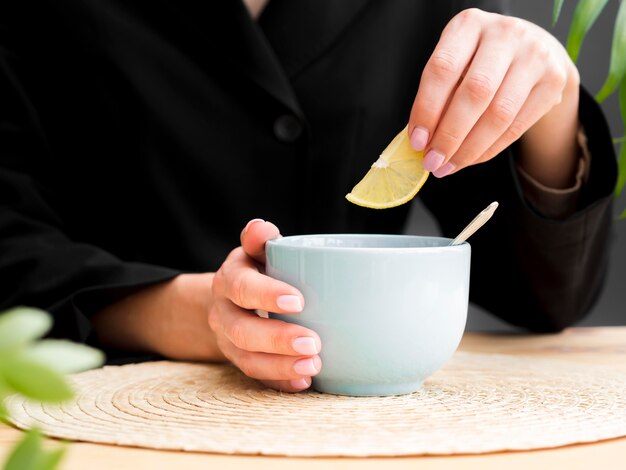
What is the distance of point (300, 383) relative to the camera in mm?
595

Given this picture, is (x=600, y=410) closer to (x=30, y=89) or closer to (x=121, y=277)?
(x=121, y=277)

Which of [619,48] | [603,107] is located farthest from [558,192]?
[603,107]

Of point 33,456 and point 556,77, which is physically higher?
point 556,77

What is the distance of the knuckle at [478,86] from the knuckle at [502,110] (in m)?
0.03

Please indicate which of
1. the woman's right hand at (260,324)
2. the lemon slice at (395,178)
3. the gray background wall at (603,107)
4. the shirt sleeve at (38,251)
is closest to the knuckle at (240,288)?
the woman's right hand at (260,324)

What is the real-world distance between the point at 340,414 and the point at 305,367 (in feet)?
0.19

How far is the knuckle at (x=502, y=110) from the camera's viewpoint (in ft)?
2.16

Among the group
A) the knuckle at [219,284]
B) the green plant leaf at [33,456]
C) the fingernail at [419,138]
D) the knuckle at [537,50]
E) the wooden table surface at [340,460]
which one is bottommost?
the wooden table surface at [340,460]

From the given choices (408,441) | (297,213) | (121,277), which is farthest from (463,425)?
(297,213)

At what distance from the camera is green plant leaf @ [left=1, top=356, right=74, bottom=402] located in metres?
0.14

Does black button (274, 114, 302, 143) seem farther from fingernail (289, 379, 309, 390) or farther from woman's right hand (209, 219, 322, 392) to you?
fingernail (289, 379, 309, 390)

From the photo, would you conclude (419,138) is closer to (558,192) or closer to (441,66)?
(441,66)

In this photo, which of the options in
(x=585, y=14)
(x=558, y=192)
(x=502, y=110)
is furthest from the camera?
(x=558, y=192)

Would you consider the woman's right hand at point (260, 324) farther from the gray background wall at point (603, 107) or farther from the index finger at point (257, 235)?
the gray background wall at point (603, 107)
